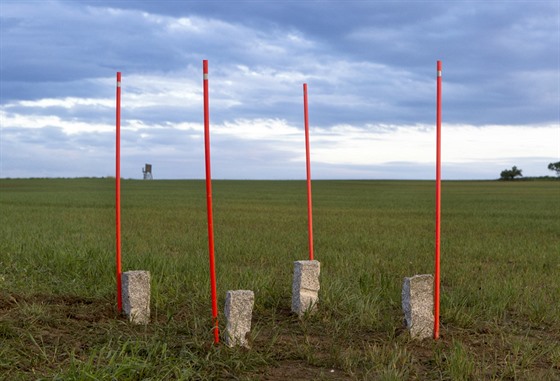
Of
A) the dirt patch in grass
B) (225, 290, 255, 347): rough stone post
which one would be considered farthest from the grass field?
(225, 290, 255, 347): rough stone post

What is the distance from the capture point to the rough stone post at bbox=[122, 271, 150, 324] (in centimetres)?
678

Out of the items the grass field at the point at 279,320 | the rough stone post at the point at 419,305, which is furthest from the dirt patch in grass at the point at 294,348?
the rough stone post at the point at 419,305

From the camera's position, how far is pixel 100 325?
6.61 m

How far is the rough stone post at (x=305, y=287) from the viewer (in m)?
7.12

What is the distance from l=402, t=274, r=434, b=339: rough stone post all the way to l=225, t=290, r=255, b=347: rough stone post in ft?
5.13

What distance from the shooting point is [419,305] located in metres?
6.56

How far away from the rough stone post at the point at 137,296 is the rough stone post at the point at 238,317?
3.89 feet

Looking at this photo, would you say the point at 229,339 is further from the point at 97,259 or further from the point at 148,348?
the point at 97,259

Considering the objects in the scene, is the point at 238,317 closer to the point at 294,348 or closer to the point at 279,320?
the point at 294,348

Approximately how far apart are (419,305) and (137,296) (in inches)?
110

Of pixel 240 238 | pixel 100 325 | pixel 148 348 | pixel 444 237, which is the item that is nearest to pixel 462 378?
pixel 148 348

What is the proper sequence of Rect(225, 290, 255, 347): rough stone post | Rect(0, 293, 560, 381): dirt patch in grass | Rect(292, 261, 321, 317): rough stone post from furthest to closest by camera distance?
Rect(292, 261, 321, 317): rough stone post → Rect(225, 290, 255, 347): rough stone post → Rect(0, 293, 560, 381): dirt patch in grass

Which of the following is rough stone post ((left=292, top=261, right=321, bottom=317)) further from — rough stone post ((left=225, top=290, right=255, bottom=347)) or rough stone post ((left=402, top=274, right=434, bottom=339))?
rough stone post ((left=225, top=290, right=255, bottom=347))

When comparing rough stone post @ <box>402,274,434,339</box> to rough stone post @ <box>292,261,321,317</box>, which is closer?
rough stone post @ <box>402,274,434,339</box>
